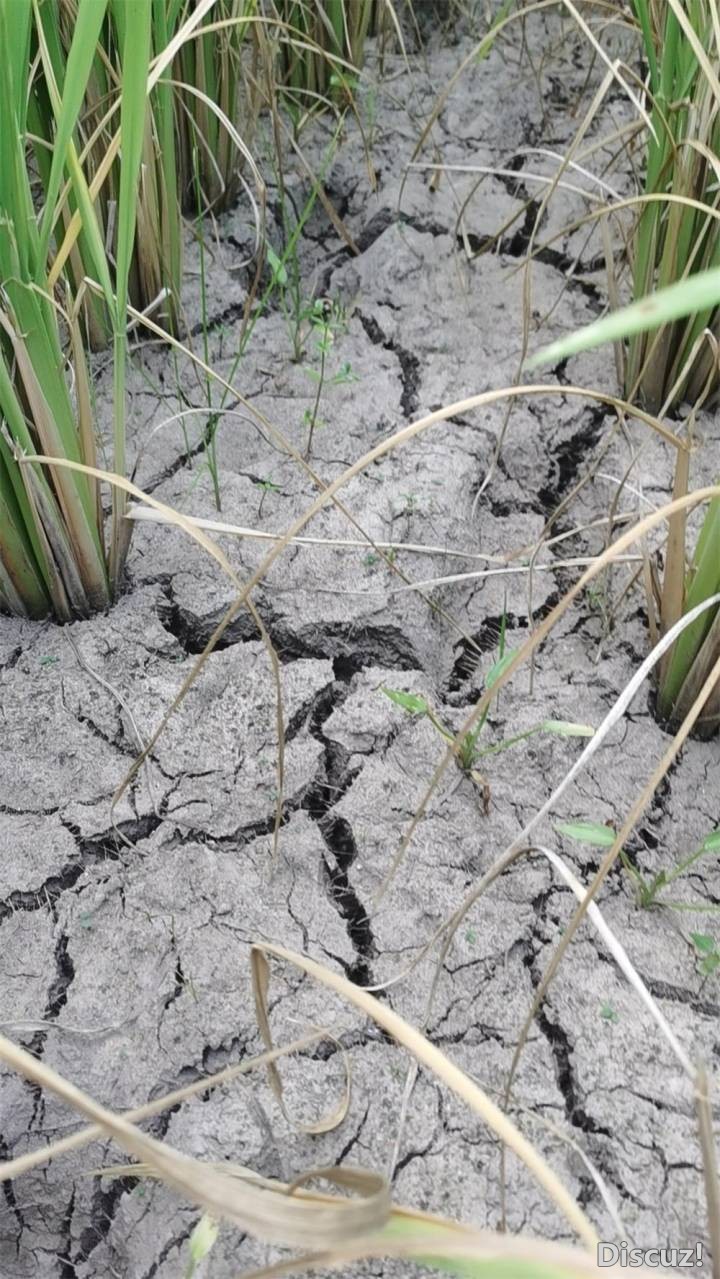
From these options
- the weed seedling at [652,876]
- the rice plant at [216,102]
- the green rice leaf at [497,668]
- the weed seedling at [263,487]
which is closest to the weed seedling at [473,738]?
the green rice leaf at [497,668]

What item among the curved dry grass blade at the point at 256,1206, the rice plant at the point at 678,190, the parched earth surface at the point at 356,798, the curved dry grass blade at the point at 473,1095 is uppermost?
the rice plant at the point at 678,190

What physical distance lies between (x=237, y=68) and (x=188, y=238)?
261 mm

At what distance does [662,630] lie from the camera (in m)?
1.15

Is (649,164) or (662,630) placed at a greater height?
(649,164)

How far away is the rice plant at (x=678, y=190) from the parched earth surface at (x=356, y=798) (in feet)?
0.34

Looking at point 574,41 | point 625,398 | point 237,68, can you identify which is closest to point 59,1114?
point 625,398

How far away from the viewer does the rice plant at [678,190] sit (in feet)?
3.87

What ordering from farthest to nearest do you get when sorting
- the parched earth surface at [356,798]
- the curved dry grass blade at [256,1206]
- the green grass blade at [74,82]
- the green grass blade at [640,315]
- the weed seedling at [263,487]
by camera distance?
the weed seedling at [263,487]
the parched earth surface at [356,798]
the green grass blade at [74,82]
the curved dry grass blade at [256,1206]
the green grass blade at [640,315]

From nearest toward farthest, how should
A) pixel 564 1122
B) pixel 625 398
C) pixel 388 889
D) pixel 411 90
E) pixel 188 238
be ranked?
pixel 564 1122 → pixel 388 889 → pixel 625 398 → pixel 188 238 → pixel 411 90

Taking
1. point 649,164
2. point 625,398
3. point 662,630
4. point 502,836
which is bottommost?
point 502,836

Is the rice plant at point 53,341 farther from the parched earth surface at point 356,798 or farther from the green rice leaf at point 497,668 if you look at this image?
the green rice leaf at point 497,668

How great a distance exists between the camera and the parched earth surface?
92 cm

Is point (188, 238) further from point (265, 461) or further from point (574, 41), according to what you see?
point (574, 41)

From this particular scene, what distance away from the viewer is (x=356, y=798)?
1.14 meters
